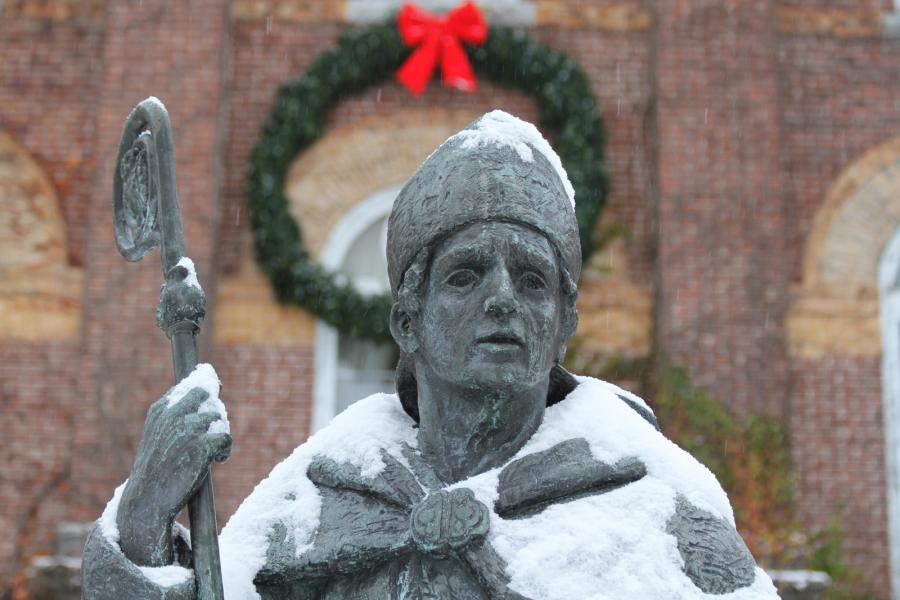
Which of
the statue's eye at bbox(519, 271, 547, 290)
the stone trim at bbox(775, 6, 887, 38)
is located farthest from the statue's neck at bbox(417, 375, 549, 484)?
the stone trim at bbox(775, 6, 887, 38)

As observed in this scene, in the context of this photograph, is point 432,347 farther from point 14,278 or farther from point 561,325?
point 14,278

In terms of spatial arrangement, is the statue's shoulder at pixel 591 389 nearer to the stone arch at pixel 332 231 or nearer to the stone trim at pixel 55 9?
the stone arch at pixel 332 231

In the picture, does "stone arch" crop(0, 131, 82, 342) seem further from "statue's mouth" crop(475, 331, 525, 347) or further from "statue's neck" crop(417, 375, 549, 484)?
"statue's mouth" crop(475, 331, 525, 347)

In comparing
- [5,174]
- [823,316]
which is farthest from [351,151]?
[823,316]

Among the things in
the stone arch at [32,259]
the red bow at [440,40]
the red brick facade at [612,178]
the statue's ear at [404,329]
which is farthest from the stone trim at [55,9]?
the statue's ear at [404,329]

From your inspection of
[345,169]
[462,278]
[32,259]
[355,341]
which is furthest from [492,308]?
[32,259]

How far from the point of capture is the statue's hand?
9.82ft

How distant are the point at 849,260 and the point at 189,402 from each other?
9.21 metres

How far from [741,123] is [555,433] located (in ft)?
27.7

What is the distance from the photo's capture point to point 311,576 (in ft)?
10.4

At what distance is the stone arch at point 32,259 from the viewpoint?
11.1 meters

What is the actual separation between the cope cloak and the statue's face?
0.21 m

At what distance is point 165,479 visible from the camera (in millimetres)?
3008

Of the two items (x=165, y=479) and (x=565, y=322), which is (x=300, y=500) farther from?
(x=565, y=322)
